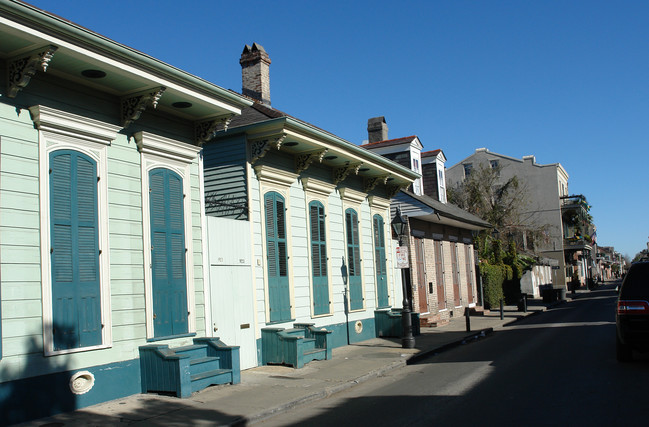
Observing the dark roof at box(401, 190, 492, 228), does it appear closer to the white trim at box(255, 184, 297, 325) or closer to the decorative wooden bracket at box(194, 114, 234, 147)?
the white trim at box(255, 184, 297, 325)

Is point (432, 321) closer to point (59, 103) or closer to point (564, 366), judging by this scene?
point (564, 366)

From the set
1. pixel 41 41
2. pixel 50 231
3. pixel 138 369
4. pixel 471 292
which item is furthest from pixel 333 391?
pixel 471 292

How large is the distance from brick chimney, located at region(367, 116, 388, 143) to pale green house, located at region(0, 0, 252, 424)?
17.5 metres

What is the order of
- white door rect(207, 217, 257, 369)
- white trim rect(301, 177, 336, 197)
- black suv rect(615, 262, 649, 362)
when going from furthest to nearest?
white trim rect(301, 177, 336, 197) → white door rect(207, 217, 257, 369) → black suv rect(615, 262, 649, 362)

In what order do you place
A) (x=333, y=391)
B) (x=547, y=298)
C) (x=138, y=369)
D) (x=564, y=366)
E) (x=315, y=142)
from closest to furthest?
(x=138, y=369), (x=333, y=391), (x=564, y=366), (x=315, y=142), (x=547, y=298)

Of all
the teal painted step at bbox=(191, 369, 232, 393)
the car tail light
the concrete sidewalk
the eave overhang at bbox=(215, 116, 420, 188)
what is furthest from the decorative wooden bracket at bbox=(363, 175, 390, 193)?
the teal painted step at bbox=(191, 369, 232, 393)

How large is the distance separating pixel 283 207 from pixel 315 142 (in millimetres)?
1719

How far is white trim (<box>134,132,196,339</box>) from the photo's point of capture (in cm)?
959

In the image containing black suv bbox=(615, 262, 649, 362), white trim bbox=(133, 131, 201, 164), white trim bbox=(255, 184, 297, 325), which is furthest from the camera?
white trim bbox=(255, 184, 297, 325)

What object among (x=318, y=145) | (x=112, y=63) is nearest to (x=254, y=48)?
(x=318, y=145)

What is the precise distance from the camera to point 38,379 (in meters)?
7.65

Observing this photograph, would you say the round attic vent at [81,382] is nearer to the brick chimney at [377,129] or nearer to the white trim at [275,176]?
the white trim at [275,176]

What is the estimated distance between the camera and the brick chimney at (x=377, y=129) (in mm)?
27766

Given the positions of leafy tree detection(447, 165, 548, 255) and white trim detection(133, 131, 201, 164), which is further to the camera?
leafy tree detection(447, 165, 548, 255)
